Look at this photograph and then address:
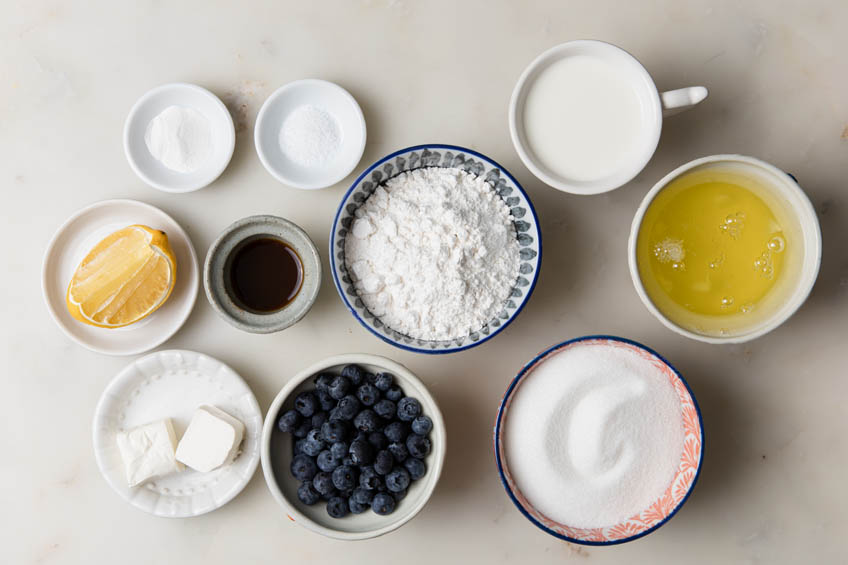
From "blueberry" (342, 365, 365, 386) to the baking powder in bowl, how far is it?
0.31 meters

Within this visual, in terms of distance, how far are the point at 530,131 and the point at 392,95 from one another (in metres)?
0.34

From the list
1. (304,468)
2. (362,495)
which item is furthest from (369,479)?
(304,468)

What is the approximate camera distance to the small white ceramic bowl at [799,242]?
1.13 meters

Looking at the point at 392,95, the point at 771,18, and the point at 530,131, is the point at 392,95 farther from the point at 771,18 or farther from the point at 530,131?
the point at 771,18

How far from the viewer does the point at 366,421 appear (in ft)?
3.92

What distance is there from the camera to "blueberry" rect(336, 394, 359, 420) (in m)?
1.19

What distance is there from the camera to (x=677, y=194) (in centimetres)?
119

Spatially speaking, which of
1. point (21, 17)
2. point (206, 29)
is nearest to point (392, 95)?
point (206, 29)

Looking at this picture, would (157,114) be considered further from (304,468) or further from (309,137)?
(304,468)

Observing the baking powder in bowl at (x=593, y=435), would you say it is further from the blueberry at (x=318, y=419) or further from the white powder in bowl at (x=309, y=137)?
the white powder in bowl at (x=309, y=137)

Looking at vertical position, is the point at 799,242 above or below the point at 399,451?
above

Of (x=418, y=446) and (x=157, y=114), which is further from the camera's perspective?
(x=157, y=114)

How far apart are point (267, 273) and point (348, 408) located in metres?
0.35

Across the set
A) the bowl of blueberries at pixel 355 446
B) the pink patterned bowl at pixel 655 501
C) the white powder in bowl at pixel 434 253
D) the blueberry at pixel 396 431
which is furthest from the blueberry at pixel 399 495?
the white powder in bowl at pixel 434 253
